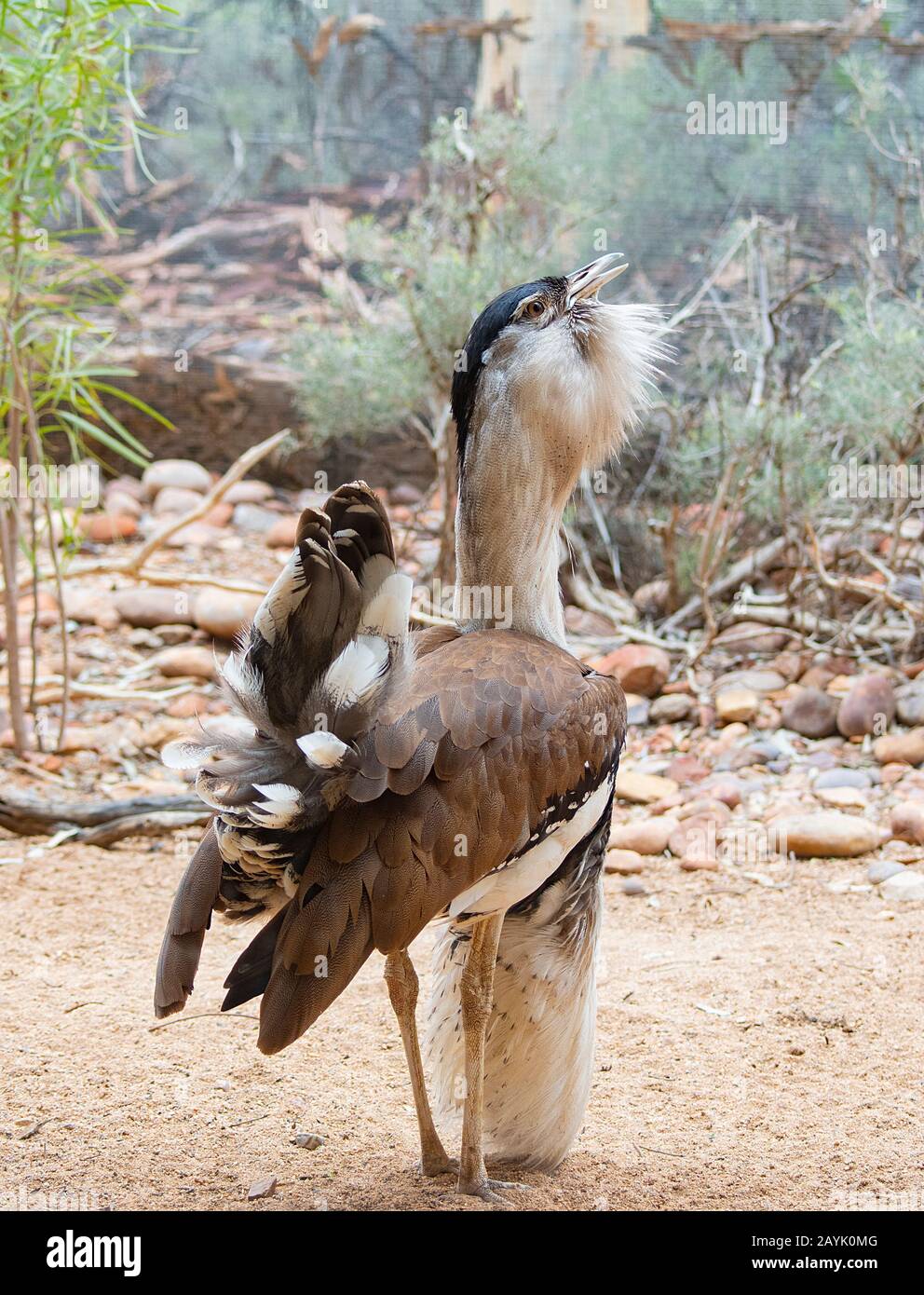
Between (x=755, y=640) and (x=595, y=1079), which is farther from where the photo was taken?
(x=755, y=640)

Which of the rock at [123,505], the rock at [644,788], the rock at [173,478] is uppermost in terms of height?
the rock at [173,478]

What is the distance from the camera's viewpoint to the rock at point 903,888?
4055 mm

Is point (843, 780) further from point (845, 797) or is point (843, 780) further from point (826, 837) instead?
point (826, 837)

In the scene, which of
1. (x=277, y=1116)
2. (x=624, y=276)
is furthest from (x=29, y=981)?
(x=624, y=276)

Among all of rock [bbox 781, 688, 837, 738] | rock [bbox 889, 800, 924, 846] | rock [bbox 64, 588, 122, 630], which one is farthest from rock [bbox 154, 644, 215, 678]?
rock [bbox 889, 800, 924, 846]

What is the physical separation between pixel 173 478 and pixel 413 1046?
5908 millimetres

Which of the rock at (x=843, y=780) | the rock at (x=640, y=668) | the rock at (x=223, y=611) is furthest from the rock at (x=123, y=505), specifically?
the rock at (x=843, y=780)

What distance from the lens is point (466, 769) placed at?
7.47 ft

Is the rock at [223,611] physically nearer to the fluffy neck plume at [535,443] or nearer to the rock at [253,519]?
the rock at [253,519]

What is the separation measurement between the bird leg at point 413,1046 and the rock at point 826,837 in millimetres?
2181

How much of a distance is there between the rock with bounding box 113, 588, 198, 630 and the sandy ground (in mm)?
2291

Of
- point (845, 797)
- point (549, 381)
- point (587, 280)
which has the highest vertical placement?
point (587, 280)

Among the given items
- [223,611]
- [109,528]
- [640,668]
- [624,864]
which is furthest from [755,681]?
[109,528]

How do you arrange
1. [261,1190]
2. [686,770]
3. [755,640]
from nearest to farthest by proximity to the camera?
1. [261,1190]
2. [686,770]
3. [755,640]
